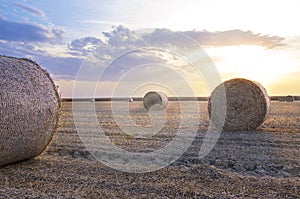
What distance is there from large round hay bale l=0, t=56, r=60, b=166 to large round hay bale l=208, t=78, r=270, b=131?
20.8ft

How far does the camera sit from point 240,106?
11398 mm

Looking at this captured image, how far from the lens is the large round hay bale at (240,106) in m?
11.3

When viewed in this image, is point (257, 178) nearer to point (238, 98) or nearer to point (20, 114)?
point (20, 114)

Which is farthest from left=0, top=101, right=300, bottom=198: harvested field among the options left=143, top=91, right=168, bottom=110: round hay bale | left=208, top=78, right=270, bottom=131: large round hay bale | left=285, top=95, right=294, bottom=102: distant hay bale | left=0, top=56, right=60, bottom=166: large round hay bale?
left=285, top=95, right=294, bottom=102: distant hay bale

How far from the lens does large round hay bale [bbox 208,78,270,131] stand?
37.0 feet

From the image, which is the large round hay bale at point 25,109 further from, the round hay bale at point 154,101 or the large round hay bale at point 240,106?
the round hay bale at point 154,101

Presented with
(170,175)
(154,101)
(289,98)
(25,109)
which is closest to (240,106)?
(170,175)

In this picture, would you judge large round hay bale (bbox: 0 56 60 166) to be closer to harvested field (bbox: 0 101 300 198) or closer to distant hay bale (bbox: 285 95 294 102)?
harvested field (bbox: 0 101 300 198)

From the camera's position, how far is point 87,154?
7.29m

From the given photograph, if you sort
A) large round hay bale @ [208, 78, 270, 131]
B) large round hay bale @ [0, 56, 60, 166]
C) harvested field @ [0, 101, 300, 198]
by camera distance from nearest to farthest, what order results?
1. harvested field @ [0, 101, 300, 198]
2. large round hay bale @ [0, 56, 60, 166]
3. large round hay bale @ [208, 78, 270, 131]

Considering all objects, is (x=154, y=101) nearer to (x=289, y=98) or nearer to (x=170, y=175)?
(x=289, y=98)

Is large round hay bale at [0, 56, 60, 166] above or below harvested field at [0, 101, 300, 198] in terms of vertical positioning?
above

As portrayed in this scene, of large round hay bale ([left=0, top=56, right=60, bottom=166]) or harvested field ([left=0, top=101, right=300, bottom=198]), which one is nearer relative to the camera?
harvested field ([left=0, top=101, right=300, bottom=198])

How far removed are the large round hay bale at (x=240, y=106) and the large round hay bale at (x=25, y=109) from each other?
249 inches
